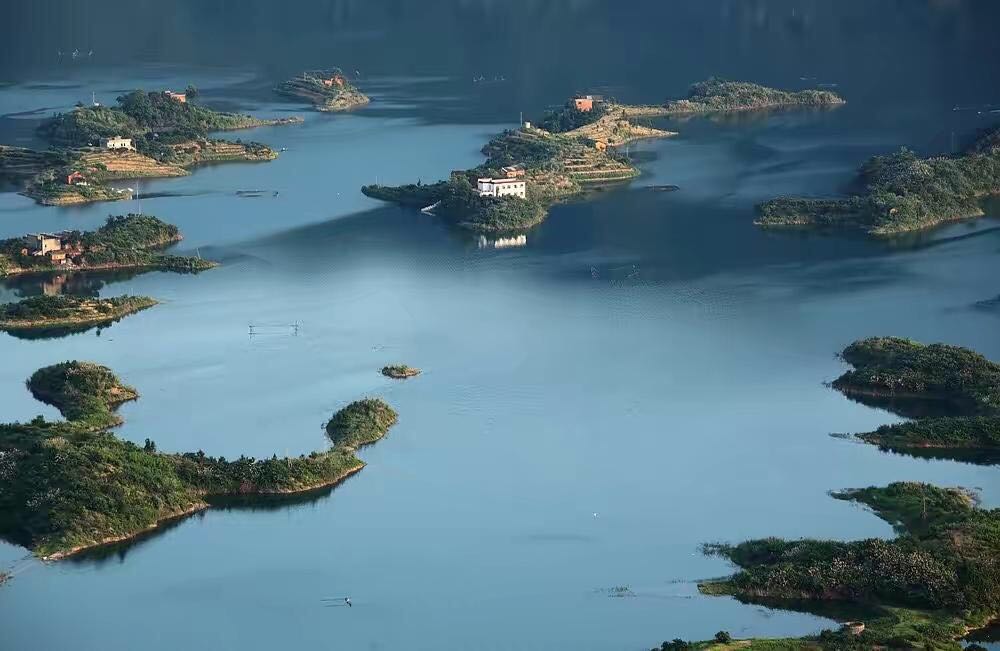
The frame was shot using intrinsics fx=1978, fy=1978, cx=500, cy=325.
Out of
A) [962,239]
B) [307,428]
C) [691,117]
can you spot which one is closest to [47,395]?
[307,428]

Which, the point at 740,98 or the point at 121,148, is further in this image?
the point at 740,98

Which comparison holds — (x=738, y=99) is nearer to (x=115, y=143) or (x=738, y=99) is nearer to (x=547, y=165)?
(x=547, y=165)

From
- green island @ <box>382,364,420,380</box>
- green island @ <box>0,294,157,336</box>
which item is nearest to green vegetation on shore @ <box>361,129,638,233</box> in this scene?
green island @ <box>0,294,157,336</box>

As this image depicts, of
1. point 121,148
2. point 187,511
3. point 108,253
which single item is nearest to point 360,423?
point 187,511

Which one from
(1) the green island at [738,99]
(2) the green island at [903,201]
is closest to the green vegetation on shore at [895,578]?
(2) the green island at [903,201]

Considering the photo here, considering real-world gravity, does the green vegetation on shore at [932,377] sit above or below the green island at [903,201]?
below

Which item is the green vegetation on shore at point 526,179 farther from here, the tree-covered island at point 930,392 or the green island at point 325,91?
the tree-covered island at point 930,392
